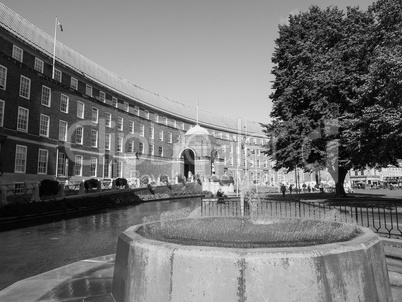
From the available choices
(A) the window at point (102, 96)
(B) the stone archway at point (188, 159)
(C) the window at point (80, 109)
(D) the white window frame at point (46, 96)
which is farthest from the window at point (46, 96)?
(B) the stone archway at point (188, 159)

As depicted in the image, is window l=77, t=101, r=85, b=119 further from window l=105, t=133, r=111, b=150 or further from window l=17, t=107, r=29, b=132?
window l=17, t=107, r=29, b=132

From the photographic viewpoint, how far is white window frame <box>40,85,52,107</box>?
3501 centimetres

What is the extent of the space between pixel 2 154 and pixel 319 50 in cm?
2982

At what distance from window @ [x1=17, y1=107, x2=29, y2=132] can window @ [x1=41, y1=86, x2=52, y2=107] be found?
2.87 meters

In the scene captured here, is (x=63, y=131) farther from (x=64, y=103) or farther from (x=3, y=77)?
(x=3, y=77)

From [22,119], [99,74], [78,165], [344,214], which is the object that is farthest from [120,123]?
[344,214]

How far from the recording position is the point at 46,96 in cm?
3562

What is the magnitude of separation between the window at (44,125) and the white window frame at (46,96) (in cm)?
147

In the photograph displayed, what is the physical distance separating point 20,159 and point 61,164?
6.19 m

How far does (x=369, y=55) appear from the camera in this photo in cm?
2319

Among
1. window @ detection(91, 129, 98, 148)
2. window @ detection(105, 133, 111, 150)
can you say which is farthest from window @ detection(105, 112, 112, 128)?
window @ detection(91, 129, 98, 148)

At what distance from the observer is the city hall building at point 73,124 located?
102 feet

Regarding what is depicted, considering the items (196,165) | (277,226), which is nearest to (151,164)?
(196,165)

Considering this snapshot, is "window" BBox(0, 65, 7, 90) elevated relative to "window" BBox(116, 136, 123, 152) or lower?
elevated
